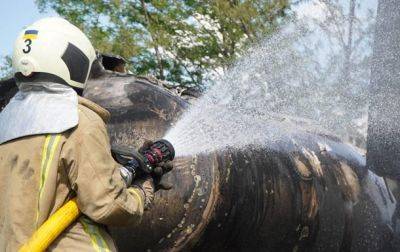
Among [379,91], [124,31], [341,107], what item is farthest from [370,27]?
[124,31]

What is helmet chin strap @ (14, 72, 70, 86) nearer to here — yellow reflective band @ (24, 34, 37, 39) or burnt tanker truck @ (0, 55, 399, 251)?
yellow reflective band @ (24, 34, 37, 39)

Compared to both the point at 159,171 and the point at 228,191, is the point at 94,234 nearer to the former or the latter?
the point at 159,171

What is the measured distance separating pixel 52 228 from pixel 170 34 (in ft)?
61.0

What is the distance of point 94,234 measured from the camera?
3.12m

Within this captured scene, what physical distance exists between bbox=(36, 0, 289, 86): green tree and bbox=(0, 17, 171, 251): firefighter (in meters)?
16.9

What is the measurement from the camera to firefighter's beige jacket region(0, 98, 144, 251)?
3002mm

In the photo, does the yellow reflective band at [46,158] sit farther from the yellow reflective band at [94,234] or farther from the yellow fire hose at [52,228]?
the yellow reflective band at [94,234]

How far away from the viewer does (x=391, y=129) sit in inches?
243

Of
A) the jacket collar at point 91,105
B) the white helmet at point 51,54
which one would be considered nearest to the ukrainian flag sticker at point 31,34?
the white helmet at point 51,54

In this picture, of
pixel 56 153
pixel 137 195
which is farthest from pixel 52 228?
pixel 137 195

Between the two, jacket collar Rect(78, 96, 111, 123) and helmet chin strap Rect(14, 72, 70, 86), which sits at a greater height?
helmet chin strap Rect(14, 72, 70, 86)

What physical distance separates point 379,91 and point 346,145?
0.53m

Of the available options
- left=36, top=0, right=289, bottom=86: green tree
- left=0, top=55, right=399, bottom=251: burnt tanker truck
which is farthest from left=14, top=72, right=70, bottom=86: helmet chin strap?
left=36, top=0, right=289, bottom=86: green tree

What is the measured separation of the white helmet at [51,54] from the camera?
10.3 ft
